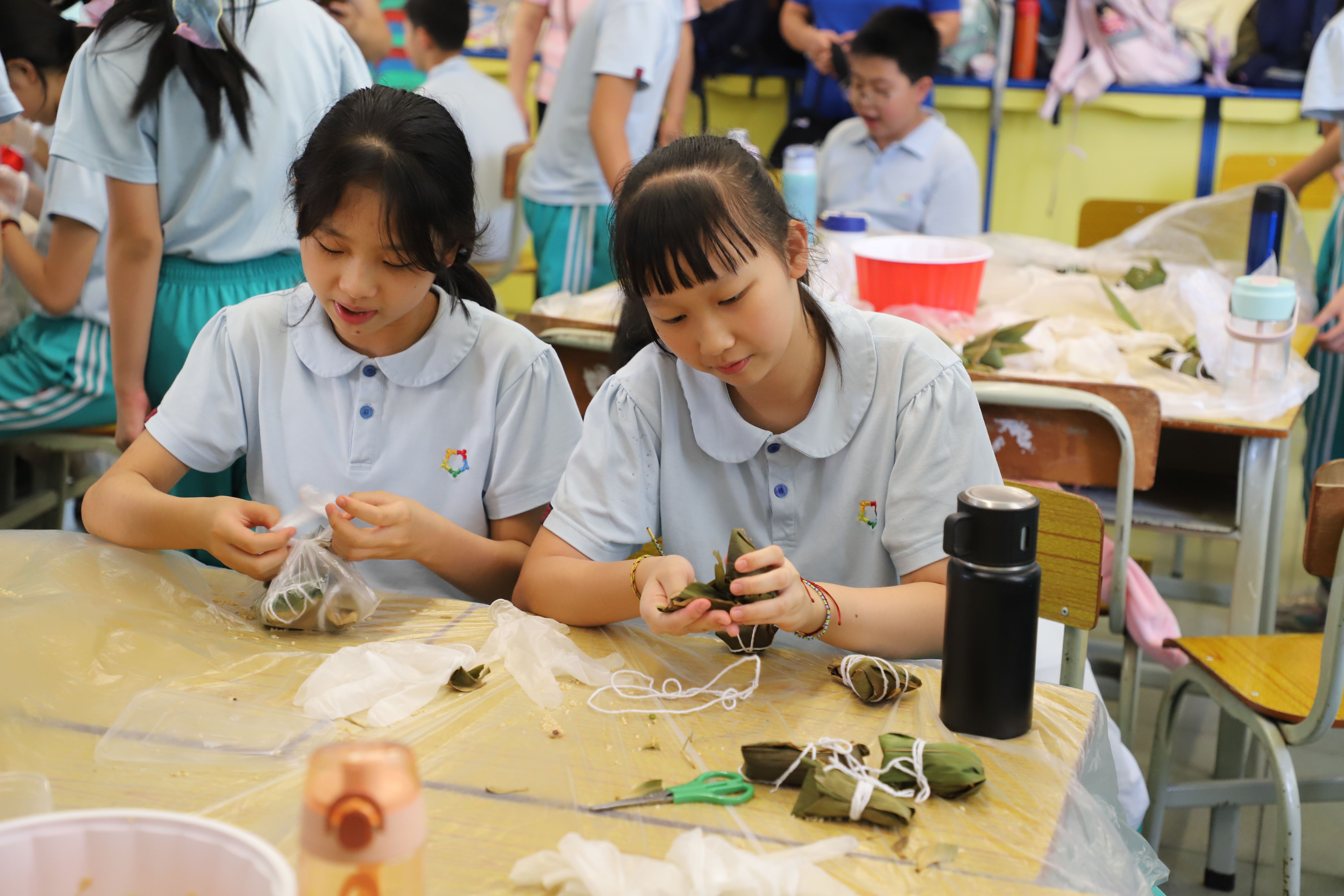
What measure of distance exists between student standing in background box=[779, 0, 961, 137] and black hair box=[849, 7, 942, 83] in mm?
495

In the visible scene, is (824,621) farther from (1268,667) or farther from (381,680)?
(1268,667)

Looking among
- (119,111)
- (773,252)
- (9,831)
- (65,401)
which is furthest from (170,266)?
(9,831)

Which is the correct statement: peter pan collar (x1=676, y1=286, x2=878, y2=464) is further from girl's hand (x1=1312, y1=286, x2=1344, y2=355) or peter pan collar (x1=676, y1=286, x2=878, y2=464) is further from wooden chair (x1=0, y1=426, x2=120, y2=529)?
girl's hand (x1=1312, y1=286, x2=1344, y2=355)

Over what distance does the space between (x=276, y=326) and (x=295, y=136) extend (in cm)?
60

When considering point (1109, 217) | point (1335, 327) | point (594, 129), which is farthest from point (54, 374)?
point (1109, 217)

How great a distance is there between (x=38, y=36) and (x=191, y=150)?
28.6 inches

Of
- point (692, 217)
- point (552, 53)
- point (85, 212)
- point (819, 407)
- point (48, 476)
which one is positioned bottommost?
point (48, 476)

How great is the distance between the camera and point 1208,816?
7.38ft

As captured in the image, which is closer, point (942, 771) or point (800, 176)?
point (942, 771)

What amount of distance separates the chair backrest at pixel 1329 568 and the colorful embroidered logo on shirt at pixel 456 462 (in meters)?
1.13

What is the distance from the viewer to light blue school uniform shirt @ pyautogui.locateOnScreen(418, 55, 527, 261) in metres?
3.92

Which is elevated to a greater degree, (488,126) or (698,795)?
(488,126)

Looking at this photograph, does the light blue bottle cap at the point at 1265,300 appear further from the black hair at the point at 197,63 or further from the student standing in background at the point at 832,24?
the student standing in background at the point at 832,24

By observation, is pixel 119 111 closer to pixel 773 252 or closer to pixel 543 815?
pixel 773 252
